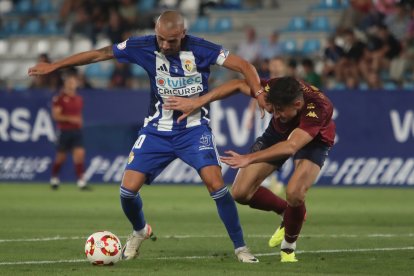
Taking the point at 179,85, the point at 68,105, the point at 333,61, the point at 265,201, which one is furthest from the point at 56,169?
the point at 179,85

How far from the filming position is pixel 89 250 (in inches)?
395

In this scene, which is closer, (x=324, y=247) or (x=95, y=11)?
(x=324, y=247)

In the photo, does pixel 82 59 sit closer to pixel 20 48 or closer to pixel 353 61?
pixel 353 61

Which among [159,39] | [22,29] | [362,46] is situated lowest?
[22,29]

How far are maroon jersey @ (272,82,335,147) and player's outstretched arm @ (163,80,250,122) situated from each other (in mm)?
539

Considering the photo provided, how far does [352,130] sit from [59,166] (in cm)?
593

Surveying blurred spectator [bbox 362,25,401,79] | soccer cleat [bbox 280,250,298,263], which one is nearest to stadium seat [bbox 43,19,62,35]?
blurred spectator [bbox 362,25,401,79]

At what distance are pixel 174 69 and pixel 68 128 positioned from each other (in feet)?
40.6

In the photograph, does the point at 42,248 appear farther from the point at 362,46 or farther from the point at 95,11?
the point at 95,11

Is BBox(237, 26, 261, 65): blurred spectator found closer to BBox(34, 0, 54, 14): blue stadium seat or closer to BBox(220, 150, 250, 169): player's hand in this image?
BBox(34, 0, 54, 14): blue stadium seat

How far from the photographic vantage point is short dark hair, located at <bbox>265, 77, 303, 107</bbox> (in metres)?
9.89

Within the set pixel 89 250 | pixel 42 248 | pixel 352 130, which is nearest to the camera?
pixel 89 250

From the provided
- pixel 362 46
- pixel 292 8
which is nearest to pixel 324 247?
pixel 362 46

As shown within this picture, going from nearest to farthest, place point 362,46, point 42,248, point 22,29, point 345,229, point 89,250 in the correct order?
point 89,250
point 42,248
point 345,229
point 362,46
point 22,29
